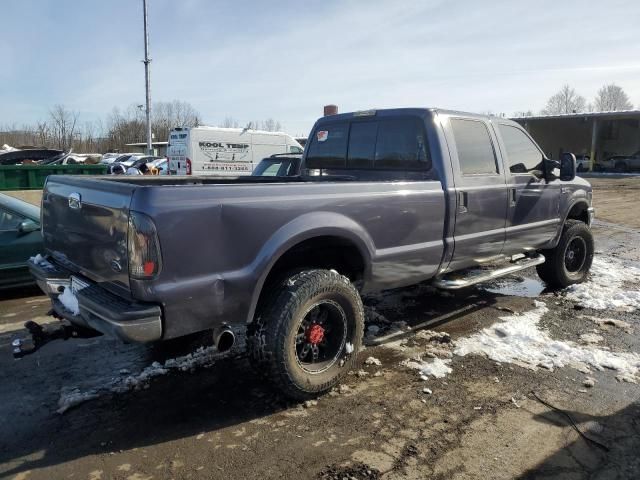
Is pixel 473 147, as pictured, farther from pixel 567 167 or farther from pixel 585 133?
pixel 585 133

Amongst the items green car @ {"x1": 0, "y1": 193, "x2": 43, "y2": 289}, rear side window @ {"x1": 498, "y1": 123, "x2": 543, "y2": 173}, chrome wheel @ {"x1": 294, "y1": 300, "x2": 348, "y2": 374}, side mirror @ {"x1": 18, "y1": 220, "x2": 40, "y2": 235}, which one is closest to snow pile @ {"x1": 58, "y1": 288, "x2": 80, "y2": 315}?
chrome wheel @ {"x1": 294, "y1": 300, "x2": 348, "y2": 374}

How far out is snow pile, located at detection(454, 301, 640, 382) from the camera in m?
4.24

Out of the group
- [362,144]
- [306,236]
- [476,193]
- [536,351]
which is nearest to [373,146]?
[362,144]

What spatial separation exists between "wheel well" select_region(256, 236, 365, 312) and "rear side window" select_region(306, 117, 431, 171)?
117cm

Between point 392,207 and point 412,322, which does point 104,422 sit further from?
point 412,322

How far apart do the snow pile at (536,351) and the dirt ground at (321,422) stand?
12 centimetres

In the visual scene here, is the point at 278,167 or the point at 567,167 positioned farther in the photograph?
the point at 278,167

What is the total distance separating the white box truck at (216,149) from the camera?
53.5ft

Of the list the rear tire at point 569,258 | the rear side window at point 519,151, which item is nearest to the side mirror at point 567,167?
the rear side window at point 519,151

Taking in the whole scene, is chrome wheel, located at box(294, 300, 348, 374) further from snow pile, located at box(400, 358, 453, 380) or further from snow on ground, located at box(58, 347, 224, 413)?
snow on ground, located at box(58, 347, 224, 413)

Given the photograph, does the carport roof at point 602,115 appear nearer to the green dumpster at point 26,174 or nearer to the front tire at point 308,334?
the green dumpster at point 26,174

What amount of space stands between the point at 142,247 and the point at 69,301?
1.02 metres

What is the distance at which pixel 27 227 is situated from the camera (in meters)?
6.34

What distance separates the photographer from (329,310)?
3.75 metres
